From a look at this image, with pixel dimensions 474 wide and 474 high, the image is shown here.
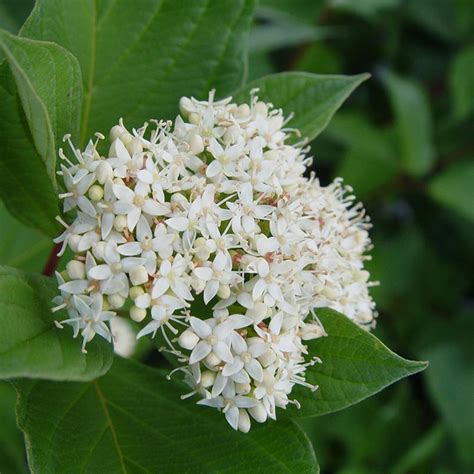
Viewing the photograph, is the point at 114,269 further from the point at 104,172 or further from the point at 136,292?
the point at 104,172

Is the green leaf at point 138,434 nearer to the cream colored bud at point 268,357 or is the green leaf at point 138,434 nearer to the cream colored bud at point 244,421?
the cream colored bud at point 244,421

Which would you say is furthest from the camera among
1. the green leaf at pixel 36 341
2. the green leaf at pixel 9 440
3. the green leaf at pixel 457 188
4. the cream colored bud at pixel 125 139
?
the green leaf at pixel 457 188

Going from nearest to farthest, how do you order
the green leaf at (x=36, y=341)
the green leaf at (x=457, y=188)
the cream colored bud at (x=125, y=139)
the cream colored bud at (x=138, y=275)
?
1. the green leaf at (x=36, y=341)
2. the cream colored bud at (x=138, y=275)
3. the cream colored bud at (x=125, y=139)
4. the green leaf at (x=457, y=188)

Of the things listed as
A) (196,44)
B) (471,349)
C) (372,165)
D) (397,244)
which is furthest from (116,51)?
(471,349)

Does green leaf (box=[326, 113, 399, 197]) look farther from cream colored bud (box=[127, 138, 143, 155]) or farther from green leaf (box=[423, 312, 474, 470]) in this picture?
cream colored bud (box=[127, 138, 143, 155])

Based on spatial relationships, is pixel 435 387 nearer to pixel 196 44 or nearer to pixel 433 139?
pixel 433 139

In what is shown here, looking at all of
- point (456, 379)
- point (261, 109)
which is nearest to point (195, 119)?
point (261, 109)

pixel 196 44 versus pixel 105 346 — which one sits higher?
pixel 196 44

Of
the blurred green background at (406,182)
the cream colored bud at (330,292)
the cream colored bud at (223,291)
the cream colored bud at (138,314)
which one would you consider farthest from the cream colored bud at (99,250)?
the blurred green background at (406,182)
